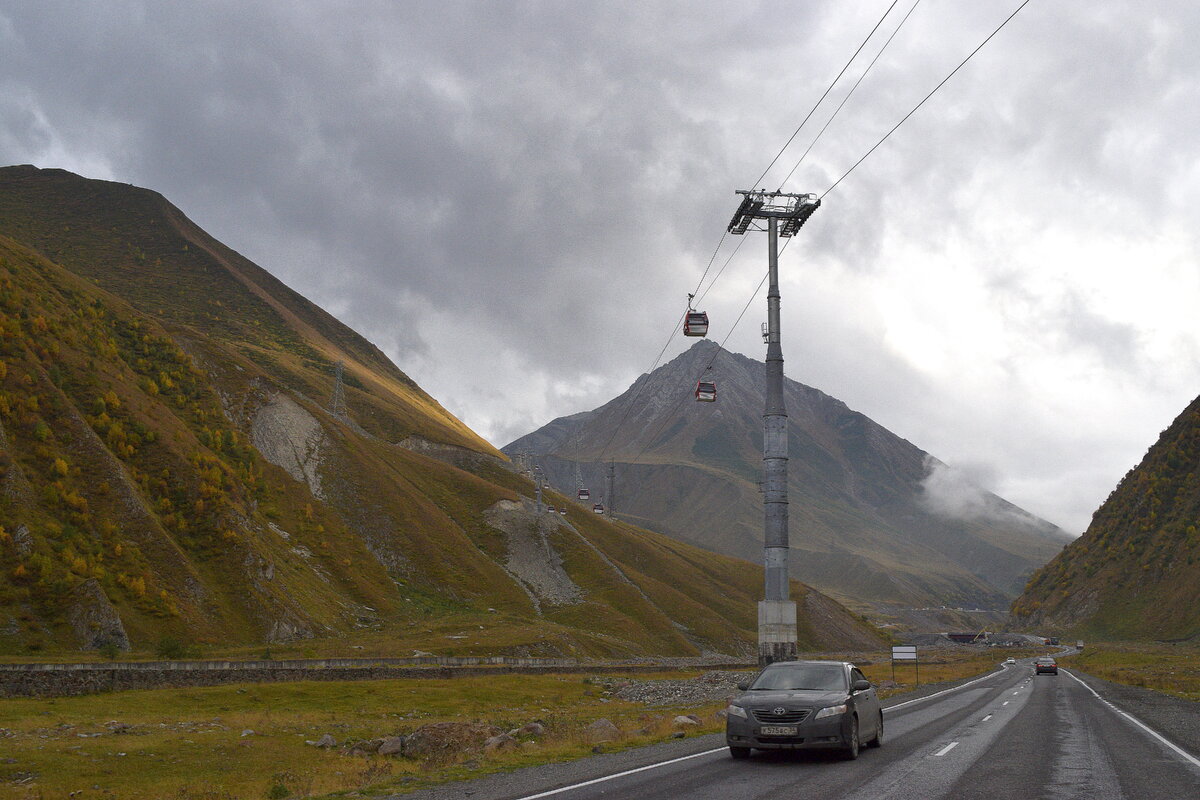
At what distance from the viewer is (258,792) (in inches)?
749

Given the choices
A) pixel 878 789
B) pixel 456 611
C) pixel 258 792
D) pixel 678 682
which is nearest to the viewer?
pixel 878 789

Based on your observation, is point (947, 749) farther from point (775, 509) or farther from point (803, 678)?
point (775, 509)

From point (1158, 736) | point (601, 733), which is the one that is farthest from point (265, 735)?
point (1158, 736)

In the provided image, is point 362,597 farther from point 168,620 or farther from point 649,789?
point 649,789

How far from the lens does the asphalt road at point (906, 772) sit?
13.3 m

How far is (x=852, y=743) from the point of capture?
667 inches

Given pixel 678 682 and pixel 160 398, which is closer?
pixel 678 682

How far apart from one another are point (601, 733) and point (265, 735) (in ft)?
55.7

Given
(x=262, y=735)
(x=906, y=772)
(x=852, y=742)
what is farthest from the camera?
(x=262, y=735)

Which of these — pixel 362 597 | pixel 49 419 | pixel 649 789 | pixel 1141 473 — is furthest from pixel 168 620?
pixel 1141 473

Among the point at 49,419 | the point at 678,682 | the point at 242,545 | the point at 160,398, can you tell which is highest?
the point at 160,398

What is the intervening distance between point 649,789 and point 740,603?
143759 millimetres

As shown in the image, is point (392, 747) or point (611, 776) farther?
point (392, 747)

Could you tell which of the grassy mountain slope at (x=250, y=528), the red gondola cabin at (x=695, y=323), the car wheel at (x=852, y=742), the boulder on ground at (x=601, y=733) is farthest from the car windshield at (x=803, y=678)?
the grassy mountain slope at (x=250, y=528)
